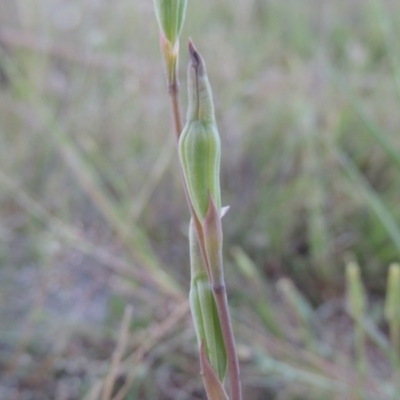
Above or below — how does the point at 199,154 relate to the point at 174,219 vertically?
above

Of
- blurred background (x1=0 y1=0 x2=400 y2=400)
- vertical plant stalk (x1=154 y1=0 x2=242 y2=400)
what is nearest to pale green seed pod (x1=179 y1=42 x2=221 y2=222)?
vertical plant stalk (x1=154 y1=0 x2=242 y2=400)

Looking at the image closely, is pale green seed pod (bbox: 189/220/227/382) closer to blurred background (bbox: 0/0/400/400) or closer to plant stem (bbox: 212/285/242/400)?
plant stem (bbox: 212/285/242/400)

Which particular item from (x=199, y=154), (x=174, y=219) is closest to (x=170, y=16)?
(x=199, y=154)

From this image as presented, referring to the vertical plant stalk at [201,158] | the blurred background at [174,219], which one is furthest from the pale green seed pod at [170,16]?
the blurred background at [174,219]

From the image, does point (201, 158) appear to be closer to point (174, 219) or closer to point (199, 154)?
point (199, 154)

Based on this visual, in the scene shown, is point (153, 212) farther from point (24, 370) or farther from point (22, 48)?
point (22, 48)

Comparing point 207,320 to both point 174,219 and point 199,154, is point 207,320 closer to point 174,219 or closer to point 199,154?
point 199,154

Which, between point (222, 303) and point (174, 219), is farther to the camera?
point (174, 219)
